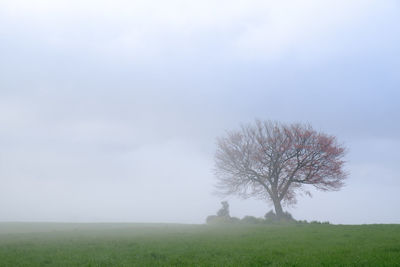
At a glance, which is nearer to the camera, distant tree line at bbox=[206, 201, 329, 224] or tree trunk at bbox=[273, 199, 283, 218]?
distant tree line at bbox=[206, 201, 329, 224]

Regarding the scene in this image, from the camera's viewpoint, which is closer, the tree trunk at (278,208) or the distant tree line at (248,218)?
the distant tree line at (248,218)

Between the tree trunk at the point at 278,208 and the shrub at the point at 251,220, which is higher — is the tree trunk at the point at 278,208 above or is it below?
above

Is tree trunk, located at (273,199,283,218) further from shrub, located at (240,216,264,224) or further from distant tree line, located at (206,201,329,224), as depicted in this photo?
shrub, located at (240,216,264,224)

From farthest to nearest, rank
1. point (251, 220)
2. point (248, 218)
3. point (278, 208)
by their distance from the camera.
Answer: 1. point (248, 218)
2. point (251, 220)
3. point (278, 208)

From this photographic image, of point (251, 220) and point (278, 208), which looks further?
point (251, 220)

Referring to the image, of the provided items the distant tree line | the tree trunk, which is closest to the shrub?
the distant tree line

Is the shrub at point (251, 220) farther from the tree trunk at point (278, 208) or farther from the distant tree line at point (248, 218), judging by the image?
the tree trunk at point (278, 208)

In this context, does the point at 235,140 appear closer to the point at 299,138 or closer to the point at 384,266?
the point at 299,138

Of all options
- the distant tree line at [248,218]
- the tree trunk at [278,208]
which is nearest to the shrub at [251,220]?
the distant tree line at [248,218]

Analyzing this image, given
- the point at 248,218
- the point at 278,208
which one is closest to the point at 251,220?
the point at 248,218

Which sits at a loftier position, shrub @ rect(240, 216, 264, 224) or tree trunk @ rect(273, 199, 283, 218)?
tree trunk @ rect(273, 199, 283, 218)

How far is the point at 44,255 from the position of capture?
14289mm

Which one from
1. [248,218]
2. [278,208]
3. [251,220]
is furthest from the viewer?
[248,218]

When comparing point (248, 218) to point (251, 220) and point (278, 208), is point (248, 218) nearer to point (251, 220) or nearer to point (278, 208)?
point (251, 220)
